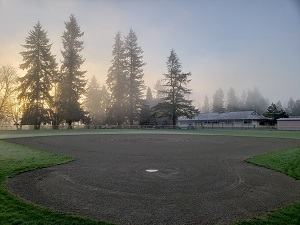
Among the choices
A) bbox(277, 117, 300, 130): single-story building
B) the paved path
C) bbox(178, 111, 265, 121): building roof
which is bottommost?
the paved path

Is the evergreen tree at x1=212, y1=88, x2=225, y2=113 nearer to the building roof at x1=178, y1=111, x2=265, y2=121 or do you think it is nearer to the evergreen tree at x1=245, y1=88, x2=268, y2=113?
the evergreen tree at x1=245, y1=88, x2=268, y2=113

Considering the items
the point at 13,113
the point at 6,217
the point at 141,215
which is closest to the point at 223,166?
the point at 141,215

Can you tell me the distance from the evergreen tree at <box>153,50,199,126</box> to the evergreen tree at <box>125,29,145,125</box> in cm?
582

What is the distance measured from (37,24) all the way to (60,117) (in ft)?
73.4

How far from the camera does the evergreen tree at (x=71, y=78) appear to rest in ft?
173

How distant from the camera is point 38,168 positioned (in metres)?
9.99

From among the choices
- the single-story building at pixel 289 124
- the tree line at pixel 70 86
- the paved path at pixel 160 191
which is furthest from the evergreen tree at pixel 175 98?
the paved path at pixel 160 191

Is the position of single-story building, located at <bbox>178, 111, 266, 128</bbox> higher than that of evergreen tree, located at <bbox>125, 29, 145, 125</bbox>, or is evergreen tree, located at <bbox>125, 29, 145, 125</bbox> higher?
evergreen tree, located at <bbox>125, 29, 145, 125</bbox>

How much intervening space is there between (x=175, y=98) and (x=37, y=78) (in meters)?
36.2

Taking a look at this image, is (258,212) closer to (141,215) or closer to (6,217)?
(141,215)

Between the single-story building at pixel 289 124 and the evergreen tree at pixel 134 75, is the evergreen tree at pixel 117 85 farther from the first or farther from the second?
the single-story building at pixel 289 124

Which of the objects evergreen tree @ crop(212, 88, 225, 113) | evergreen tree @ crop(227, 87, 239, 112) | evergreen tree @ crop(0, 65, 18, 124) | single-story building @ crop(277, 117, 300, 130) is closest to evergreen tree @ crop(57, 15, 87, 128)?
evergreen tree @ crop(0, 65, 18, 124)

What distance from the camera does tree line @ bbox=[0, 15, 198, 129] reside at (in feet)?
168

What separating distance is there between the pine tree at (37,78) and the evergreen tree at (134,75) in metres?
21.2
